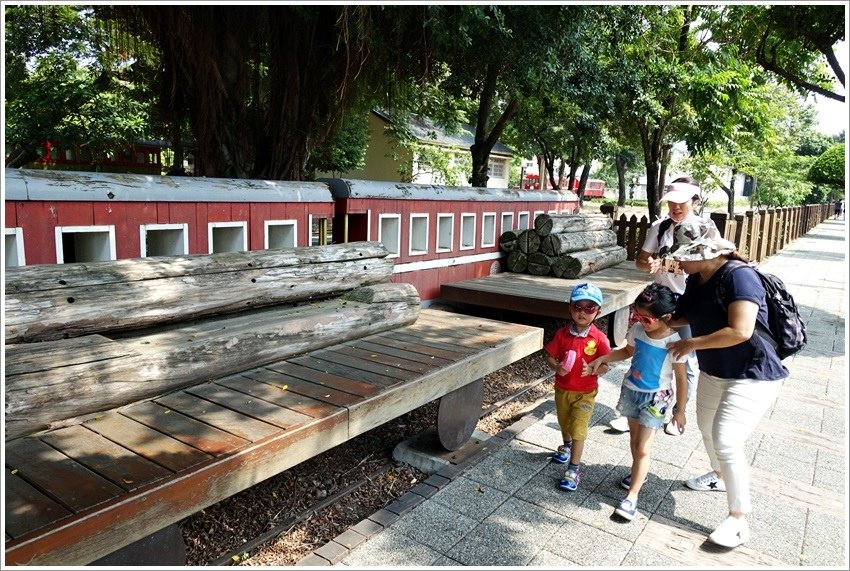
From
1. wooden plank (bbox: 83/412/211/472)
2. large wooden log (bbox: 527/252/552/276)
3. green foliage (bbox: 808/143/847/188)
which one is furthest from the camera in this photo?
green foliage (bbox: 808/143/847/188)

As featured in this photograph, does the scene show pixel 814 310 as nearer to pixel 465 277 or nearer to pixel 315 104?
pixel 465 277

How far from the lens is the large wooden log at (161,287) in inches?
139

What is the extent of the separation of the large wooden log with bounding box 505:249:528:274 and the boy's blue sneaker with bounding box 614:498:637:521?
20.6 ft

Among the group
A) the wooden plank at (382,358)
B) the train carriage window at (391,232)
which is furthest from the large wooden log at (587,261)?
the wooden plank at (382,358)

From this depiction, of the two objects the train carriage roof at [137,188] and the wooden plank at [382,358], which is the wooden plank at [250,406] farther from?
the train carriage roof at [137,188]

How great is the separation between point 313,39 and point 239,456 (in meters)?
6.61

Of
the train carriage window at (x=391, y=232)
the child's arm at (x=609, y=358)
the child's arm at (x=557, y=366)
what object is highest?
the train carriage window at (x=391, y=232)

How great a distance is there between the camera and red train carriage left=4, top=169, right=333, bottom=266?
4.14 m

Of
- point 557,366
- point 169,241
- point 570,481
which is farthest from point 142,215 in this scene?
point 570,481

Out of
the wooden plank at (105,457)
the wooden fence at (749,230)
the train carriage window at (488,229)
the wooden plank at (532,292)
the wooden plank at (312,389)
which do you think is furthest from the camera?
the wooden fence at (749,230)

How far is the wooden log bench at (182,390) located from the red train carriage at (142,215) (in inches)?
22.5

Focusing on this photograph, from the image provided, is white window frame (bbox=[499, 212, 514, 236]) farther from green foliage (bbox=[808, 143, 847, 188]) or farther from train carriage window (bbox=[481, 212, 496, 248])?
green foliage (bbox=[808, 143, 847, 188])

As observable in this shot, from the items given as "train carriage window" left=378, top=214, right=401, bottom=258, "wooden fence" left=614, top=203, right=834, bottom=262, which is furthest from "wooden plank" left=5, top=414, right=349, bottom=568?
"wooden fence" left=614, top=203, right=834, bottom=262

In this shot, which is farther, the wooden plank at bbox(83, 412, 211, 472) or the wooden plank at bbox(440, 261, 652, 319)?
the wooden plank at bbox(440, 261, 652, 319)
